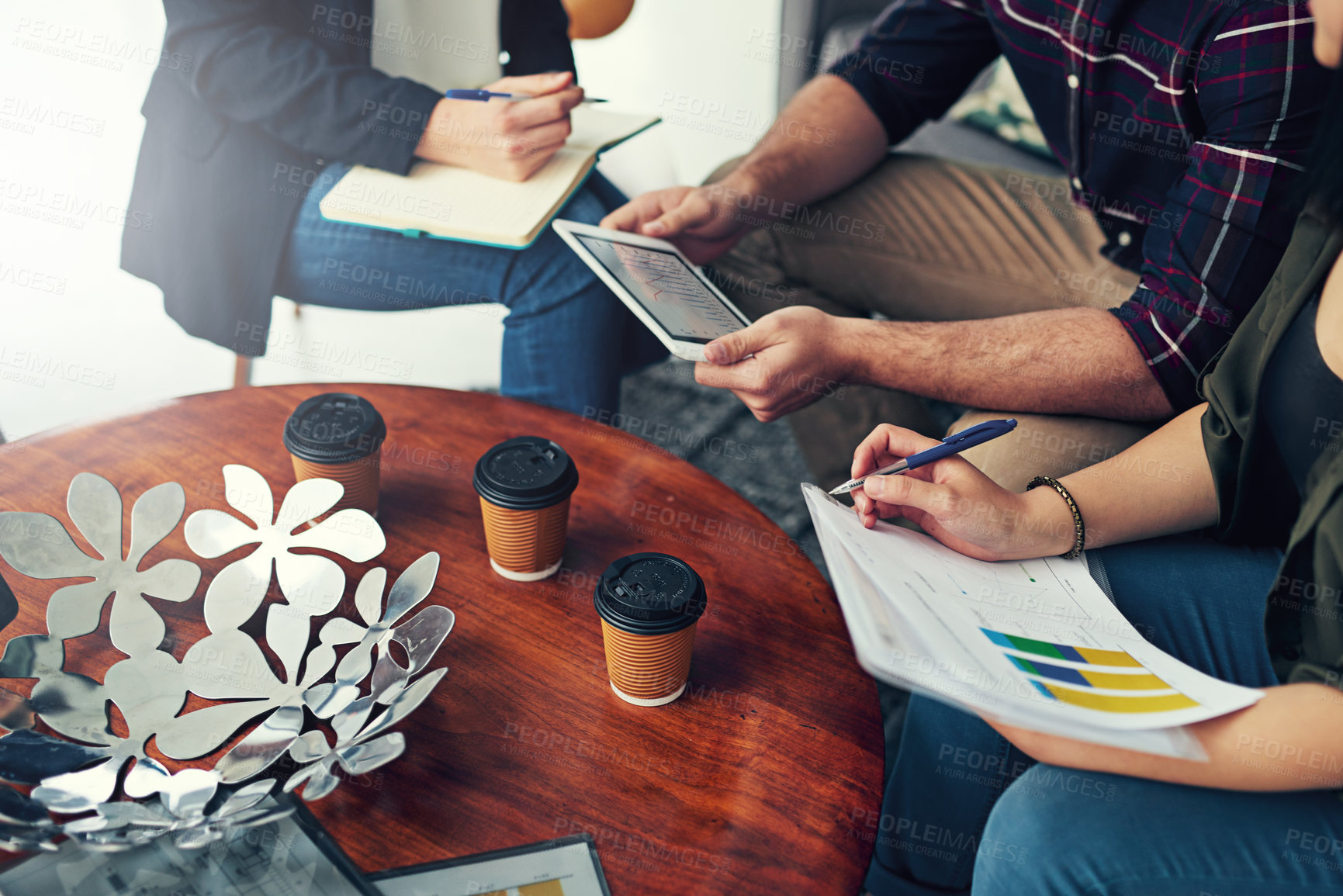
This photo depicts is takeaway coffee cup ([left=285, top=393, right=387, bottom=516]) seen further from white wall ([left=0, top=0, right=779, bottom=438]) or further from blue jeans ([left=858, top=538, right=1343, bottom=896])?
blue jeans ([left=858, top=538, right=1343, bottom=896])

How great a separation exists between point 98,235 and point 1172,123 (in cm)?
157

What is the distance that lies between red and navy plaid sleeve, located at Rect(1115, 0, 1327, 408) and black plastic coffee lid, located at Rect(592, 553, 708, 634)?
2.41 ft

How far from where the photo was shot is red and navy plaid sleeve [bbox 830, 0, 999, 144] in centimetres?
146

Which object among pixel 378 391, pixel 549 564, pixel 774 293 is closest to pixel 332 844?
pixel 549 564

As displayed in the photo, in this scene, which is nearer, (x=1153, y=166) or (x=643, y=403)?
(x=1153, y=166)

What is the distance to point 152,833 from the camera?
1.80 ft

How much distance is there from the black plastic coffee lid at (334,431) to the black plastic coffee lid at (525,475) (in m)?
Answer: 0.12

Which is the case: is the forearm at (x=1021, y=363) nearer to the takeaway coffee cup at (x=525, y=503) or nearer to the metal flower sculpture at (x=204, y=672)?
the takeaway coffee cup at (x=525, y=503)

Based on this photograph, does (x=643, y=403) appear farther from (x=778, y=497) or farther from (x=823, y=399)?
(x=823, y=399)

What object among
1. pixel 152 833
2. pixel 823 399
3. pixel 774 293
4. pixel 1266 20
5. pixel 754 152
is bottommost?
pixel 823 399

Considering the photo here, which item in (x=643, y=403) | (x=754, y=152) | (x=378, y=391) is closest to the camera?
(x=378, y=391)

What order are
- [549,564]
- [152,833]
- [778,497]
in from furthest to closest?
1. [778,497]
2. [549,564]
3. [152,833]

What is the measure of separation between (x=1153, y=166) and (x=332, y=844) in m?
1.34

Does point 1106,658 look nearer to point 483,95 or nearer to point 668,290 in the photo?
point 668,290
